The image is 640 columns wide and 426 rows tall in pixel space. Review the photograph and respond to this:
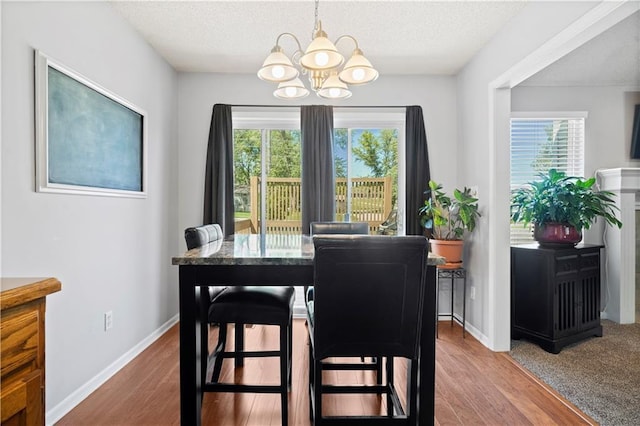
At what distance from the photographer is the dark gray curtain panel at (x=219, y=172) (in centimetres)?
367

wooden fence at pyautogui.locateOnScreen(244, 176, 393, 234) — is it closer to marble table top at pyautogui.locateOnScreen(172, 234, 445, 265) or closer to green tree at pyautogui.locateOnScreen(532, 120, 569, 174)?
green tree at pyautogui.locateOnScreen(532, 120, 569, 174)

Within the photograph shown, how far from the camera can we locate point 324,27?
2.81 metres

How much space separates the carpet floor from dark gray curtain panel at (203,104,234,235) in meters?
2.96

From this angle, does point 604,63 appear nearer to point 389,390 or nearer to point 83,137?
point 389,390

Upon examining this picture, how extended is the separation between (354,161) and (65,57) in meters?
2.68

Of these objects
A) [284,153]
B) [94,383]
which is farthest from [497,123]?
[94,383]

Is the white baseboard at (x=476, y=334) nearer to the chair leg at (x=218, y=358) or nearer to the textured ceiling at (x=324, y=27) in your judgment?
the chair leg at (x=218, y=358)

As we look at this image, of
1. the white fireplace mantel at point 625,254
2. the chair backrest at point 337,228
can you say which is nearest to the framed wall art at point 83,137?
the chair backrest at point 337,228

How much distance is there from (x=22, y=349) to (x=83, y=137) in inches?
69.5

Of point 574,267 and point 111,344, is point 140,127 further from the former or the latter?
point 574,267

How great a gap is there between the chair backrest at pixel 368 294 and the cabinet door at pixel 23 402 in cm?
90

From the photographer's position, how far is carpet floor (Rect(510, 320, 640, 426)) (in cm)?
206

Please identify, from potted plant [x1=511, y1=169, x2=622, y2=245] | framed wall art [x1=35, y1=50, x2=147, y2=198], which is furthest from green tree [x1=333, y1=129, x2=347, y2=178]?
framed wall art [x1=35, y1=50, x2=147, y2=198]

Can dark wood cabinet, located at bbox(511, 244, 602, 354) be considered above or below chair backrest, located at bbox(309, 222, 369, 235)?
below
